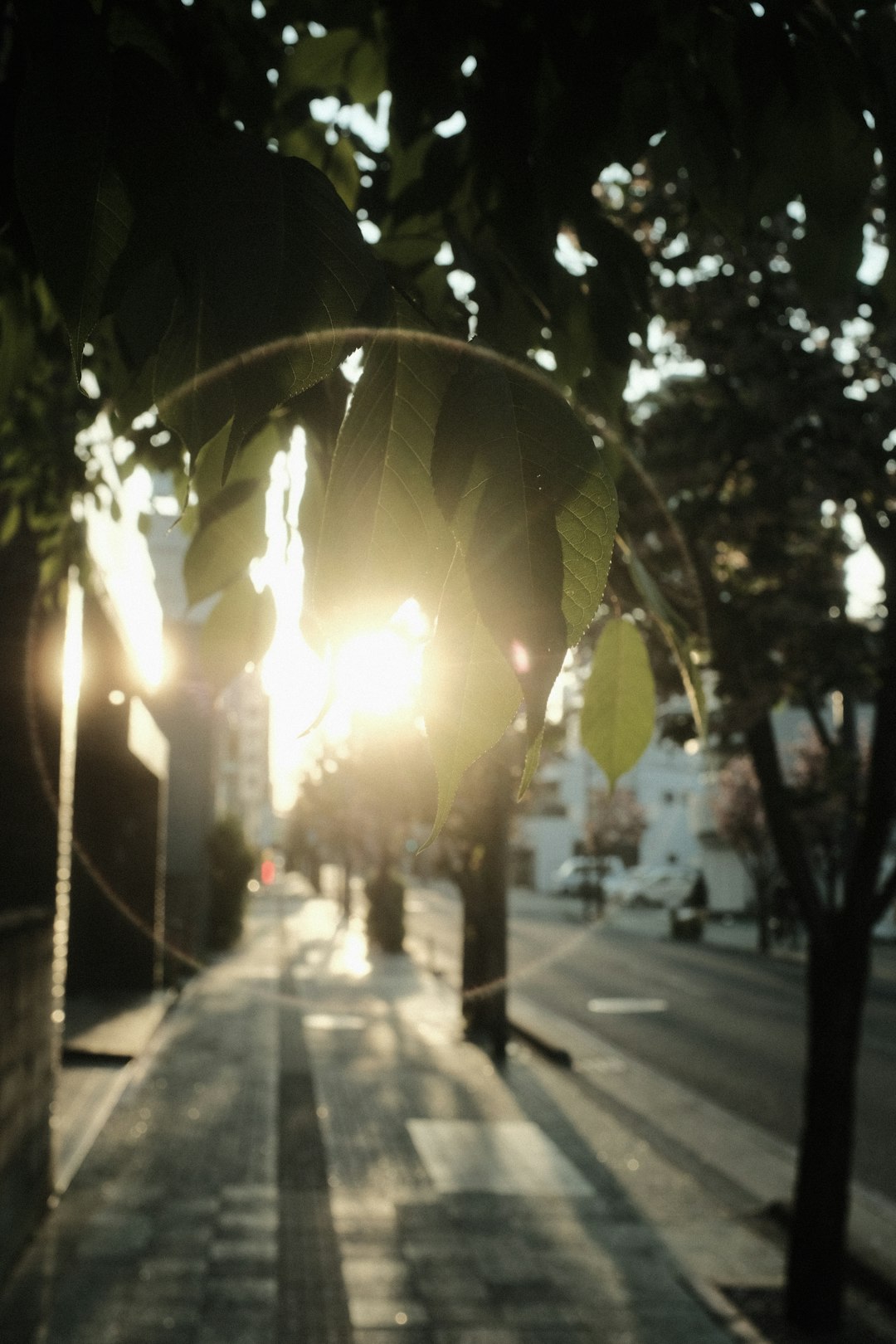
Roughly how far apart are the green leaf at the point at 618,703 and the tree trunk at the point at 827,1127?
566 centimetres

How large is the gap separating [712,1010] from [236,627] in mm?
21559

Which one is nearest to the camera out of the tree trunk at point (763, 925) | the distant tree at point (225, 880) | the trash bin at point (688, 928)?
the distant tree at point (225, 880)

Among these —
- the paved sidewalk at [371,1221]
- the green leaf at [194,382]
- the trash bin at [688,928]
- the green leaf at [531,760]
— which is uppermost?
the green leaf at [194,382]

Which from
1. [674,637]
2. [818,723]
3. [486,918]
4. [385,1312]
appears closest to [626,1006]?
[486,918]

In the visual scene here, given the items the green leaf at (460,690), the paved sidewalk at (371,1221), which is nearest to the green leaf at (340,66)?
the green leaf at (460,690)

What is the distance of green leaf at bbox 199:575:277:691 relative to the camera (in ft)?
7.03

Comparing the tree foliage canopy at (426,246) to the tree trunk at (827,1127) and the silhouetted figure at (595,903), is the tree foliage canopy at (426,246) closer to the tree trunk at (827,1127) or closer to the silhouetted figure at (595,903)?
the tree trunk at (827,1127)

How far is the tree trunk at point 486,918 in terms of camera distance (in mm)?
16312

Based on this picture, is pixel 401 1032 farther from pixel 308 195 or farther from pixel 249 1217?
pixel 308 195

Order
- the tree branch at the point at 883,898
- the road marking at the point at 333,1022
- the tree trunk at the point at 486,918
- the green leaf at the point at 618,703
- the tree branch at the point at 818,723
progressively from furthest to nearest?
the road marking at the point at 333,1022
the tree trunk at the point at 486,918
the tree branch at the point at 818,723
the tree branch at the point at 883,898
the green leaf at the point at 618,703

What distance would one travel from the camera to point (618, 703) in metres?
1.79

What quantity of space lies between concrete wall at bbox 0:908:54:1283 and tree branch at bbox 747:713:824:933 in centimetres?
406

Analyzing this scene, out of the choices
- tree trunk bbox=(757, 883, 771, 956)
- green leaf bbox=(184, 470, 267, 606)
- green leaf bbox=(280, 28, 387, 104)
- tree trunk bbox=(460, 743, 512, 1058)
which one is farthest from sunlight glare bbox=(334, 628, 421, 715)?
tree trunk bbox=(757, 883, 771, 956)

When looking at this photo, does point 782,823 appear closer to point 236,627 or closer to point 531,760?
point 236,627
